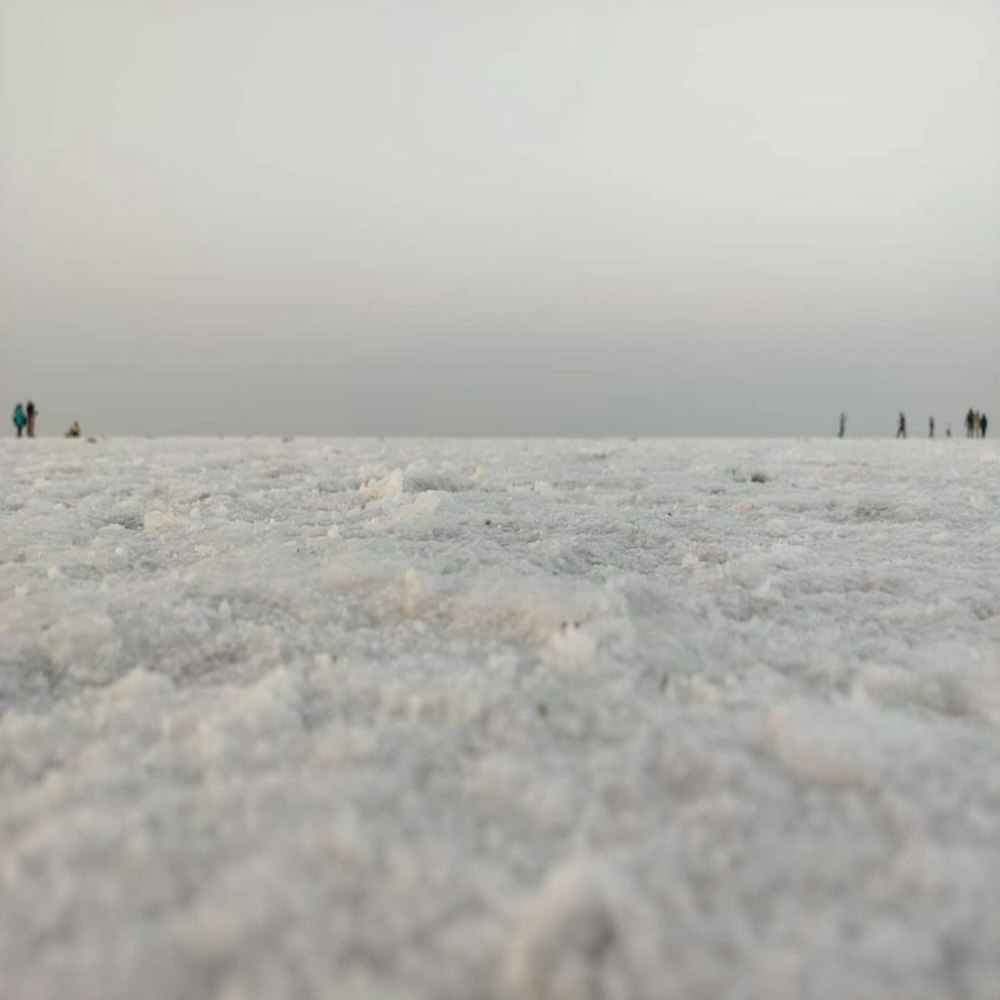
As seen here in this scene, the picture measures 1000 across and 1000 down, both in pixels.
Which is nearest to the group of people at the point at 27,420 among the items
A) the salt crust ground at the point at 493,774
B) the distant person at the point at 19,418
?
the distant person at the point at 19,418

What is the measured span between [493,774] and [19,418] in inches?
1348

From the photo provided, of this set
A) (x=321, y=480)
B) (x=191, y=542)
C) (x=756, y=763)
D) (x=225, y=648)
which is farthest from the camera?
(x=321, y=480)

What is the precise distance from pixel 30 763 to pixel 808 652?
2468 mm

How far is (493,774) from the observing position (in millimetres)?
2002

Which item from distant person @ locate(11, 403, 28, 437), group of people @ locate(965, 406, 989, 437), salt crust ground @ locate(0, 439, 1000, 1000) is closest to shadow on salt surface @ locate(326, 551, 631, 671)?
salt crust ground @ locate(0, 439, 1000, 1000)

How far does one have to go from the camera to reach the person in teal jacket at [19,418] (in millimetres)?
30016

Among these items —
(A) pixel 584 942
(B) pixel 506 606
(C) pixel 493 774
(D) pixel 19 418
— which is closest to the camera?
(A) pixel 584 942

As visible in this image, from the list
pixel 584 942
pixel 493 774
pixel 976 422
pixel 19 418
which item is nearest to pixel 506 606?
pixel 493 774

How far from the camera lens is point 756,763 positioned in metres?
2.08

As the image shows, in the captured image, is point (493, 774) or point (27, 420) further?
point (27, 420)

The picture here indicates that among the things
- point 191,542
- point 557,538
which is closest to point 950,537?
point 557,538

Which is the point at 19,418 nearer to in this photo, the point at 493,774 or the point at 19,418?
the point at 19,418

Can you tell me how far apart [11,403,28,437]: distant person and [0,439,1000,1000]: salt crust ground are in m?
30.4

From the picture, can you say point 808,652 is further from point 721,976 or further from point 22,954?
point 22,954
